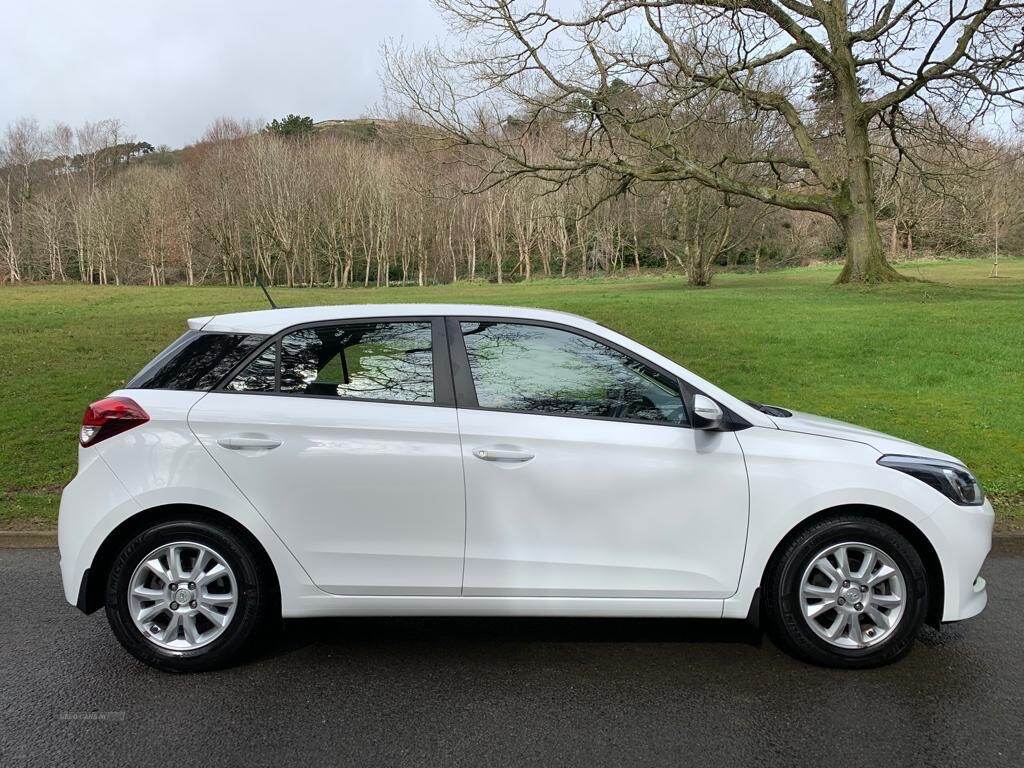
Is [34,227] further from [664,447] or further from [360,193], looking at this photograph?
[664,447]

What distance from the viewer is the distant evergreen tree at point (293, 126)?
81200 mm

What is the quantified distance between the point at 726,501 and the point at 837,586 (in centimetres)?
68

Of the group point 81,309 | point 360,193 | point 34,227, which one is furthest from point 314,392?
point 34,227

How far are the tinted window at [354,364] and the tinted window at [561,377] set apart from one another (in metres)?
0.26

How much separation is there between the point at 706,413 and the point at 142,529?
8.78 feet

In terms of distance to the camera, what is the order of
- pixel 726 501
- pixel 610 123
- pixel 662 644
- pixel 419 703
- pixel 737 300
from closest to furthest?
pixel 419 703 < pixel 726 501 < pixel 662 644 < pixel 610 123 < pixel 737 300

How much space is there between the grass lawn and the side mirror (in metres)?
3.62

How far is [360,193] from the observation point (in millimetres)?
60906

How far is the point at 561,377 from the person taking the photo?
3494mm

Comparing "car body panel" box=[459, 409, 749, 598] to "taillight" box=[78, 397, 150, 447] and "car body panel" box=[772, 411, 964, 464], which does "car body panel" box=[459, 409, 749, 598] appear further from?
"taillight" box=[78, 397, 150, 447]

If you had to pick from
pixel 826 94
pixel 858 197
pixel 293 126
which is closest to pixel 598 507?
pixel 858 197

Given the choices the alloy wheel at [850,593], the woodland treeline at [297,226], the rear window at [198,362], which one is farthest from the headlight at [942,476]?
the woodland treeline at [297,226]

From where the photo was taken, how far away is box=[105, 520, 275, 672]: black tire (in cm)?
329

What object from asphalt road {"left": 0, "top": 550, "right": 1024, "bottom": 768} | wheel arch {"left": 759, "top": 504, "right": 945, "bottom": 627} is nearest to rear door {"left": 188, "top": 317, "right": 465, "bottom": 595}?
asphalt road {"left": 0, "top": 550, "right": 1024, "bottom": 768}
